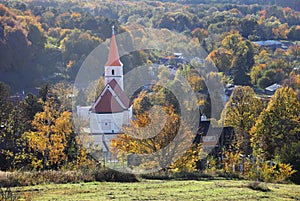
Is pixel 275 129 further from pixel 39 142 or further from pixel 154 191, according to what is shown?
pixel 154 191

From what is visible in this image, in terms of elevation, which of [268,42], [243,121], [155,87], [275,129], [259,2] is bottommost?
[275,129]

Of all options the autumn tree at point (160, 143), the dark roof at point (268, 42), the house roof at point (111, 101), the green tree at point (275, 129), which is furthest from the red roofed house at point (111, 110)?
the dark roof at point (268, 42)

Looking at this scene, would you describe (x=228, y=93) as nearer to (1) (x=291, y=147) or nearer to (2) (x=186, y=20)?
(1) (x=291, y=147)

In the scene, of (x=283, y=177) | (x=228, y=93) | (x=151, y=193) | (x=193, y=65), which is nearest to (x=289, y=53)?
(x=193, y=65)

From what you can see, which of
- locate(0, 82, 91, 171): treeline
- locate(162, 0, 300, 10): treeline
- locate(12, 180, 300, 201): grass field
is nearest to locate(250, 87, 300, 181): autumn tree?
locate(0, 82, 91, 171): treeline

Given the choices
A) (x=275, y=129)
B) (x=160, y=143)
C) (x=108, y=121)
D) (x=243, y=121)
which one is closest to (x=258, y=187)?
(x=160, y=143)

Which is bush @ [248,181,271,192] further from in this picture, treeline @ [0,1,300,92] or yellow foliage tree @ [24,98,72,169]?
treeline @ [0,1,300,92]

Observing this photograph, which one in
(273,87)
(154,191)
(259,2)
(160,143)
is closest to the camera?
(154,191)
